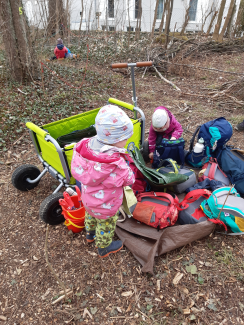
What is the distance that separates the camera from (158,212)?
238 centimetres

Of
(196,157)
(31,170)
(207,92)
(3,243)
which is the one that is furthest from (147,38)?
(3,243)

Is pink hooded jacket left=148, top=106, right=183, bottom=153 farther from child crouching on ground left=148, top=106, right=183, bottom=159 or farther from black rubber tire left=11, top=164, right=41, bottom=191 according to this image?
black rubber tire left=11, top=164, right=41, bottom=191

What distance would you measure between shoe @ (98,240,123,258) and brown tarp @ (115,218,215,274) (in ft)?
0.19

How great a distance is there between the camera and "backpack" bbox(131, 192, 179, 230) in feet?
7.68

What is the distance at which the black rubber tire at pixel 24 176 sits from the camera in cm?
288

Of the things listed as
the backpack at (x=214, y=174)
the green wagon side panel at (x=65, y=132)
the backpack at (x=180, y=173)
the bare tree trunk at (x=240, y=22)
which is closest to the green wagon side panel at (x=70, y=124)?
the green wagon side panel at (x=65, y=132)

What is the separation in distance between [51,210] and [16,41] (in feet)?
14.4

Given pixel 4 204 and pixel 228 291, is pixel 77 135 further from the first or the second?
pixel 228 291

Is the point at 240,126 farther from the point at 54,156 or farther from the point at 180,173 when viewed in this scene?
the point at 54,156

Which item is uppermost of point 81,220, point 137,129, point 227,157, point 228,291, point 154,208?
point 137,129

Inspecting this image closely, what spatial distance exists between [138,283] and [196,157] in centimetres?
196

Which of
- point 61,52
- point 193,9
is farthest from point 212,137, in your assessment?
point 193,9

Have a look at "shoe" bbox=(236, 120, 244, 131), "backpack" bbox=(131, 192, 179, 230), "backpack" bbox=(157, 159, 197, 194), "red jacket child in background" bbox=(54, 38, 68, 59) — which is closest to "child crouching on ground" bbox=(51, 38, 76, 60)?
"red jacket child in background" bbox=(54, 38, 68, 59)

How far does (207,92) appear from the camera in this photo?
6062 mm
